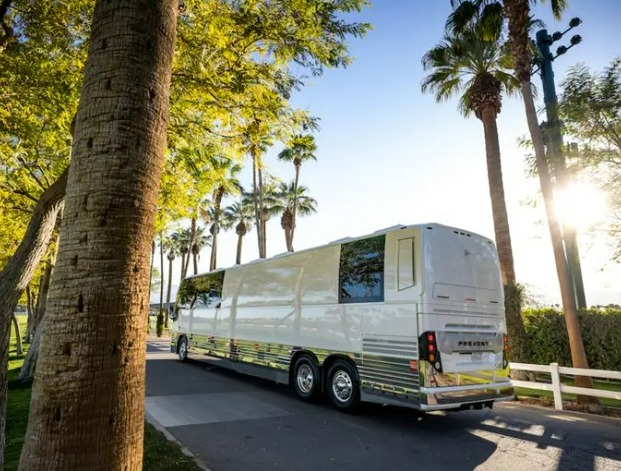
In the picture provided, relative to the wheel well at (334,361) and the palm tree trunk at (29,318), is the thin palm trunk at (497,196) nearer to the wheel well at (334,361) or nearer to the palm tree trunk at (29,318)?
the wheel well at (334,361)

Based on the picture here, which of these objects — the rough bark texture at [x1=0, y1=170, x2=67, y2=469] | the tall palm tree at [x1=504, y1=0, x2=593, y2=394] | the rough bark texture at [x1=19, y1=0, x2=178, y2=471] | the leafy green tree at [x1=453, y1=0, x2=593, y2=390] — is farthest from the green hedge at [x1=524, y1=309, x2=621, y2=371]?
the rough bark texture at [x1=19, y1=0, x2=178, y2=471]

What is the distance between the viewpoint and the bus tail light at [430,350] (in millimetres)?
6566

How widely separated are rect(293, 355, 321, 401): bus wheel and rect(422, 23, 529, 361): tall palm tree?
696 cm

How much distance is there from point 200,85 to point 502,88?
47.0ft

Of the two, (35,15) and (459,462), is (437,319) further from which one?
(35,15)

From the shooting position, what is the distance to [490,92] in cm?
1538

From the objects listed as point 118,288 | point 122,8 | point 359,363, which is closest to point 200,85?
point 122,8

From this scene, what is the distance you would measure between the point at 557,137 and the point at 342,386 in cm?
1043

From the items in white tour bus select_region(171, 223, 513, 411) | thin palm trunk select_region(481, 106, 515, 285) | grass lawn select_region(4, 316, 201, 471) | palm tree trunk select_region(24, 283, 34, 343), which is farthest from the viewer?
palm tree trunk select_region(24, 283, 34, 343)

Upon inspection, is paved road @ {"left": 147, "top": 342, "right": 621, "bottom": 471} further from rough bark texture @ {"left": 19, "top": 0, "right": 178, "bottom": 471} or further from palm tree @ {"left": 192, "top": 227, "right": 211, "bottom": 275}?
Answer: palm tree @ {"left": 192, "top": 227, "right": 211, "bottom": 275}

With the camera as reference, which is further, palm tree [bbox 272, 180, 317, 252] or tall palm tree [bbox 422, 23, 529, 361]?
palm tree [bbox 272, 180, 317, 252]

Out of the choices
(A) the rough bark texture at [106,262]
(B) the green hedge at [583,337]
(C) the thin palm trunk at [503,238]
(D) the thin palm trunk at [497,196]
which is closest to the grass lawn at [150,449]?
(A) the rough bark texture at [106,262]

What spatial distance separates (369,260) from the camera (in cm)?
802

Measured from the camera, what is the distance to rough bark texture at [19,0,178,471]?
197 cm
